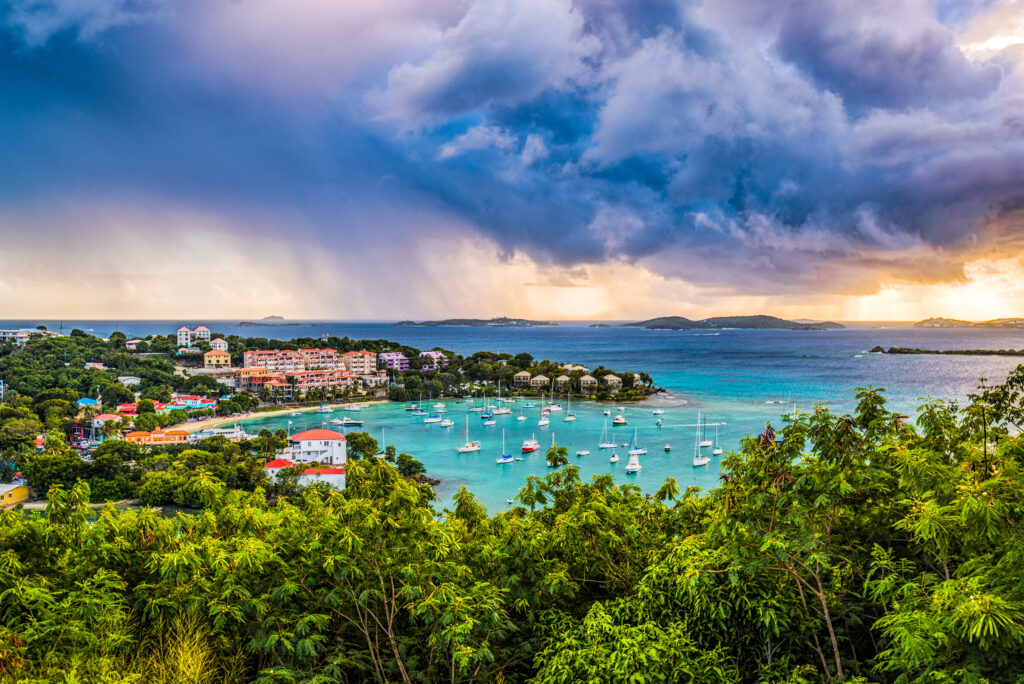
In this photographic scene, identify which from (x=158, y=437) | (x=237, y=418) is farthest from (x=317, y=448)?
(x=237, y=418)

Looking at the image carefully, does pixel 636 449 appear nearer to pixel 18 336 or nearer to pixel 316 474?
pixel 316 474

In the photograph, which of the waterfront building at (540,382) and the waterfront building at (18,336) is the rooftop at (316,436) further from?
the waterfront building at (18,336)

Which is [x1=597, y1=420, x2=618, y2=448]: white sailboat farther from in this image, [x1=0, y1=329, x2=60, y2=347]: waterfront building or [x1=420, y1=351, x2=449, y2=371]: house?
[x1=0, y1=329, x2=60, y2=347]: waterfront building

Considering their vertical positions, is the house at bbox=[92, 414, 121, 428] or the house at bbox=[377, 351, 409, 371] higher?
the house at bbox=[377, 351, 409, 371]

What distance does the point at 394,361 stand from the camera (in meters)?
57.9

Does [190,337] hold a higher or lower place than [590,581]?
higher

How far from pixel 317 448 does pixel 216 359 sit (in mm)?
35816

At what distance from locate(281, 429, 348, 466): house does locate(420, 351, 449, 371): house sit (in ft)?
101

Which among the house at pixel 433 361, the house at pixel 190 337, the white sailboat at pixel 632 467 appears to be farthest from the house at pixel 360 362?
the white sailboat at pixel 632 467

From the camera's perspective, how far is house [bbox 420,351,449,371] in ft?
186

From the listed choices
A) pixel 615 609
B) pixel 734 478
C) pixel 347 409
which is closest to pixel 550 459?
pixel 615 609

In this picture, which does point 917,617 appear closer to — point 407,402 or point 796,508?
point 796,508

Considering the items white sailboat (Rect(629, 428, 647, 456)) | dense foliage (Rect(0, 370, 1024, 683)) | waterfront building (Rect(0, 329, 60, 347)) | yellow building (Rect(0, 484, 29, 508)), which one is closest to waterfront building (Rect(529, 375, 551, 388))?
white sailboat (Rect(629, 428, 647, 456))

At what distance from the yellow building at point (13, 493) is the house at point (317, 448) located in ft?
28.7
